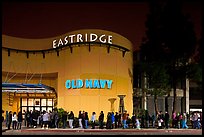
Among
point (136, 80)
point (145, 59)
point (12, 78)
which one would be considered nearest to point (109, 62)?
point (145, 59)

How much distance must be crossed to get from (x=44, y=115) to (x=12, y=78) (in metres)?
14.4

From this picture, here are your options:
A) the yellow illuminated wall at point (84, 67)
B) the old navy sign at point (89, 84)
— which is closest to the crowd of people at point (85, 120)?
the yellow illuminated wall at point (84, 67)

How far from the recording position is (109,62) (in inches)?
1683

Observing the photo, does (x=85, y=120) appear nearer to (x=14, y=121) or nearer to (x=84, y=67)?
(x=14, y=121)

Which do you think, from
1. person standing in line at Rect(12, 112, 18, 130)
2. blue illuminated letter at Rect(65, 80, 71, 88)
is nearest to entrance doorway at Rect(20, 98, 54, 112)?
blue illuminated letter at Rect(65, 80, 71, 88)

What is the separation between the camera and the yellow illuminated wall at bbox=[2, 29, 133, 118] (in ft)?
136

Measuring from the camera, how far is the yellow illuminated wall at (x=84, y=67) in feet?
136

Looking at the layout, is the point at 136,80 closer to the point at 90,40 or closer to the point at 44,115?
the point at 90,40

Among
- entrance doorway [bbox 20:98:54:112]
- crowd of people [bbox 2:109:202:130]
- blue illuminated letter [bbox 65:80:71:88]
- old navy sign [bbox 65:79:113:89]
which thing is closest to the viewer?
crowd of people [bbox 2:109:202:130]

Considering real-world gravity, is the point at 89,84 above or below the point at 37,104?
above

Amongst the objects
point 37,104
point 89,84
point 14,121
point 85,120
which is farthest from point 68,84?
point 14,121

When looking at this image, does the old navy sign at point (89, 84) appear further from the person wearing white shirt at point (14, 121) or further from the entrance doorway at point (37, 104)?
the person wearing white shirt at point (14, 121)

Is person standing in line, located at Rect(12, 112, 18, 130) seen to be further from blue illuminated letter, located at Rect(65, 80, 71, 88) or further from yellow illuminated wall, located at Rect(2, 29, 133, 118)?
blue illuminated letter, located at Rect(65, 80, 71, 88)

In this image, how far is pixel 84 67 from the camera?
4197 centimetres
